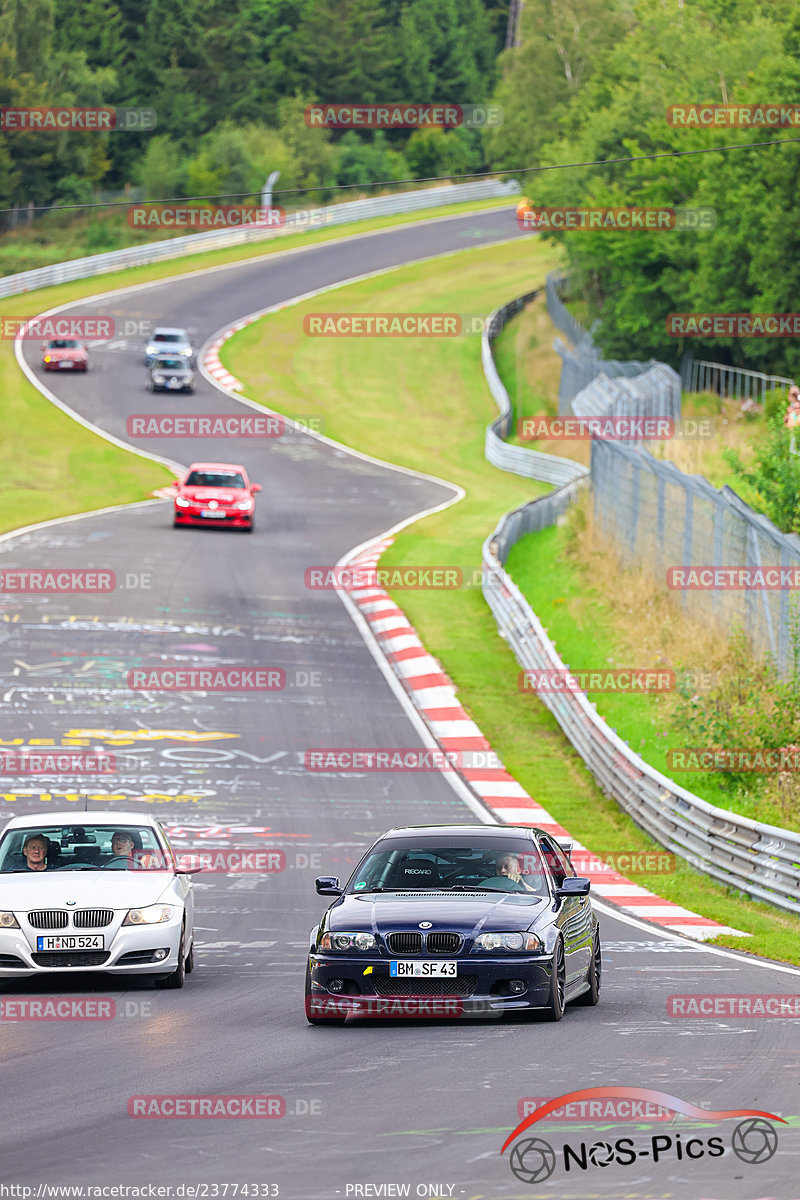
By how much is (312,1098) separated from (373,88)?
121905 millimetres

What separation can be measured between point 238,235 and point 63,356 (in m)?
30.2

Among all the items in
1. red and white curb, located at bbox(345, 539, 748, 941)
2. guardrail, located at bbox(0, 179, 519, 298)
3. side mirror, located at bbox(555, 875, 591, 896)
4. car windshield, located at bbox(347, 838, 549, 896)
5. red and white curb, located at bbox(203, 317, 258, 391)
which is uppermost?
side mirror, located at bbox(555, 875, 591, 896)

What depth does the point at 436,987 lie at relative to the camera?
1080 cm

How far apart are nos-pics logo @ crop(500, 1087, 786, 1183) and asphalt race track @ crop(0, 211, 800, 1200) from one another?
0.05 meters

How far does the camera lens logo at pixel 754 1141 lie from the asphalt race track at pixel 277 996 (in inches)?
2.1

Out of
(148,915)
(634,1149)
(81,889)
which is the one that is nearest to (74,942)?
(81,889)

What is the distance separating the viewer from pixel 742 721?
20.9 meters

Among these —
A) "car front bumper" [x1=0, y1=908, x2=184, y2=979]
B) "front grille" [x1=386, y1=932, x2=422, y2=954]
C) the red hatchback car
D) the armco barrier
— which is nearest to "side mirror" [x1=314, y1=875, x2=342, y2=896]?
"front grille" [x1=386, y1=932, x2=422, y2=954]

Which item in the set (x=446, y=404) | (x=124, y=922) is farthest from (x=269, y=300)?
(x=124, y=922)

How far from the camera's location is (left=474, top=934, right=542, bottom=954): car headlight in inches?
424

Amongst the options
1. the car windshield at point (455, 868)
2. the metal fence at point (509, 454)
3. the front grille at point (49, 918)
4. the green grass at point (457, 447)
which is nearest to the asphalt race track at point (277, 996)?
the front grille at point (49, 918)

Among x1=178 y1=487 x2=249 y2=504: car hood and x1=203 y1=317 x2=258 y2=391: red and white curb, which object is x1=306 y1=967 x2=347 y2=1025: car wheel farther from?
x1=203 y1=317 x2=258 y2=391: red and white curb

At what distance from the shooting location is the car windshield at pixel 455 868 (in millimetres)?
11656

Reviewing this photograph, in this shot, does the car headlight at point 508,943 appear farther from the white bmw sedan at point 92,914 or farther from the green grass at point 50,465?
the green grass at point 50,465
